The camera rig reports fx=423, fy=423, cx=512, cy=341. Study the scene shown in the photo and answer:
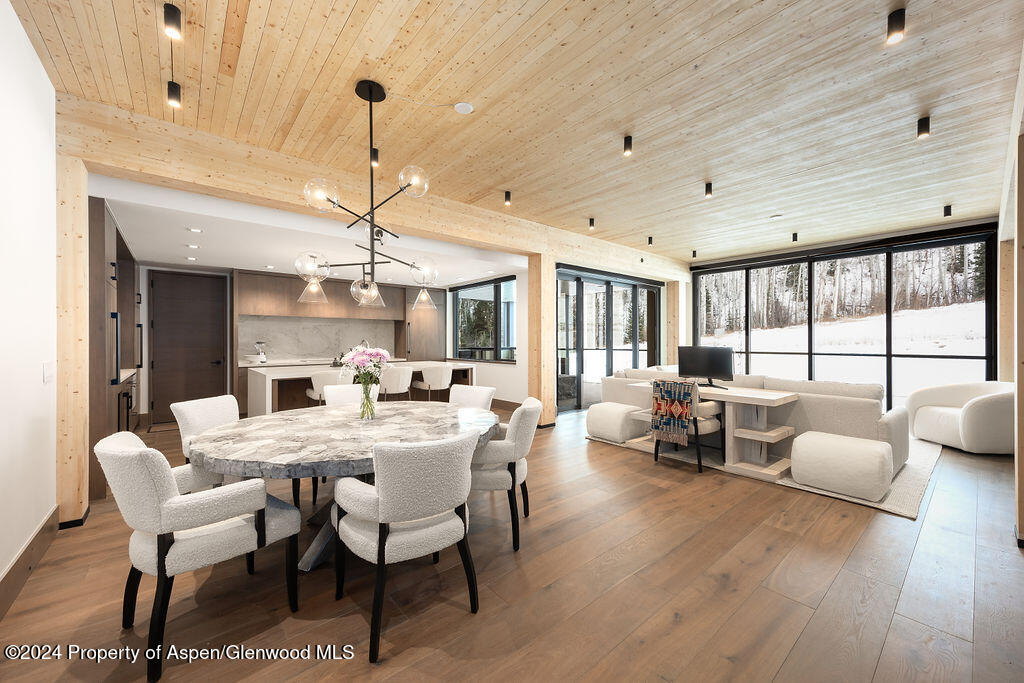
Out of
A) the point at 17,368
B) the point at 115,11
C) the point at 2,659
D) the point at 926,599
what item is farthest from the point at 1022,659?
the point at 115,11

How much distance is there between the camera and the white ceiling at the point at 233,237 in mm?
3635

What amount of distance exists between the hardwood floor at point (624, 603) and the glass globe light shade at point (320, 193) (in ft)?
6.99

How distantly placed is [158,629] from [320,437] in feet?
3.10

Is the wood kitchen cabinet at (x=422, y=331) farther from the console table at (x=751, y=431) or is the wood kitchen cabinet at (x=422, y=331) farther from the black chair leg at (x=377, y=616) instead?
Answer: the black chair leg at (x=377, y=616)

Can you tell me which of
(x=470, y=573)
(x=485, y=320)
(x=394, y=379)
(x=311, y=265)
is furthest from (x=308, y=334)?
(x=470, y=573)

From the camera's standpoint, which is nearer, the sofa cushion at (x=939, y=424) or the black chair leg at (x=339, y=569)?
the black chair leg at (x=339, y=569)

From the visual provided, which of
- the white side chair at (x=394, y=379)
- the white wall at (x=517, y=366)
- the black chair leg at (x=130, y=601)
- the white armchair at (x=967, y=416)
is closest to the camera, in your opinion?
the black chair leg at (x=130, y=601)

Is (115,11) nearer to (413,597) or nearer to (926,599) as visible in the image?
(413,597)

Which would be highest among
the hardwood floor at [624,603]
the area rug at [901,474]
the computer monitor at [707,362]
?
the computer monitor at [707,362]

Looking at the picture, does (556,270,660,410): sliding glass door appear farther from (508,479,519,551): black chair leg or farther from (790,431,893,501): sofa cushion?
(508,479,519,551): black chair leg

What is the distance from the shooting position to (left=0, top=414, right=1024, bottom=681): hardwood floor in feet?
5.41

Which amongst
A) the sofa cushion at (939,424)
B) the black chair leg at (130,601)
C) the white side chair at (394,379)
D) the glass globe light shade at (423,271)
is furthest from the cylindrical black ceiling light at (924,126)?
the white side chair at (394,379)

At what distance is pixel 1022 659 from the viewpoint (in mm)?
1655

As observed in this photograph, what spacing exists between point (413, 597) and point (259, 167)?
3566 mm
